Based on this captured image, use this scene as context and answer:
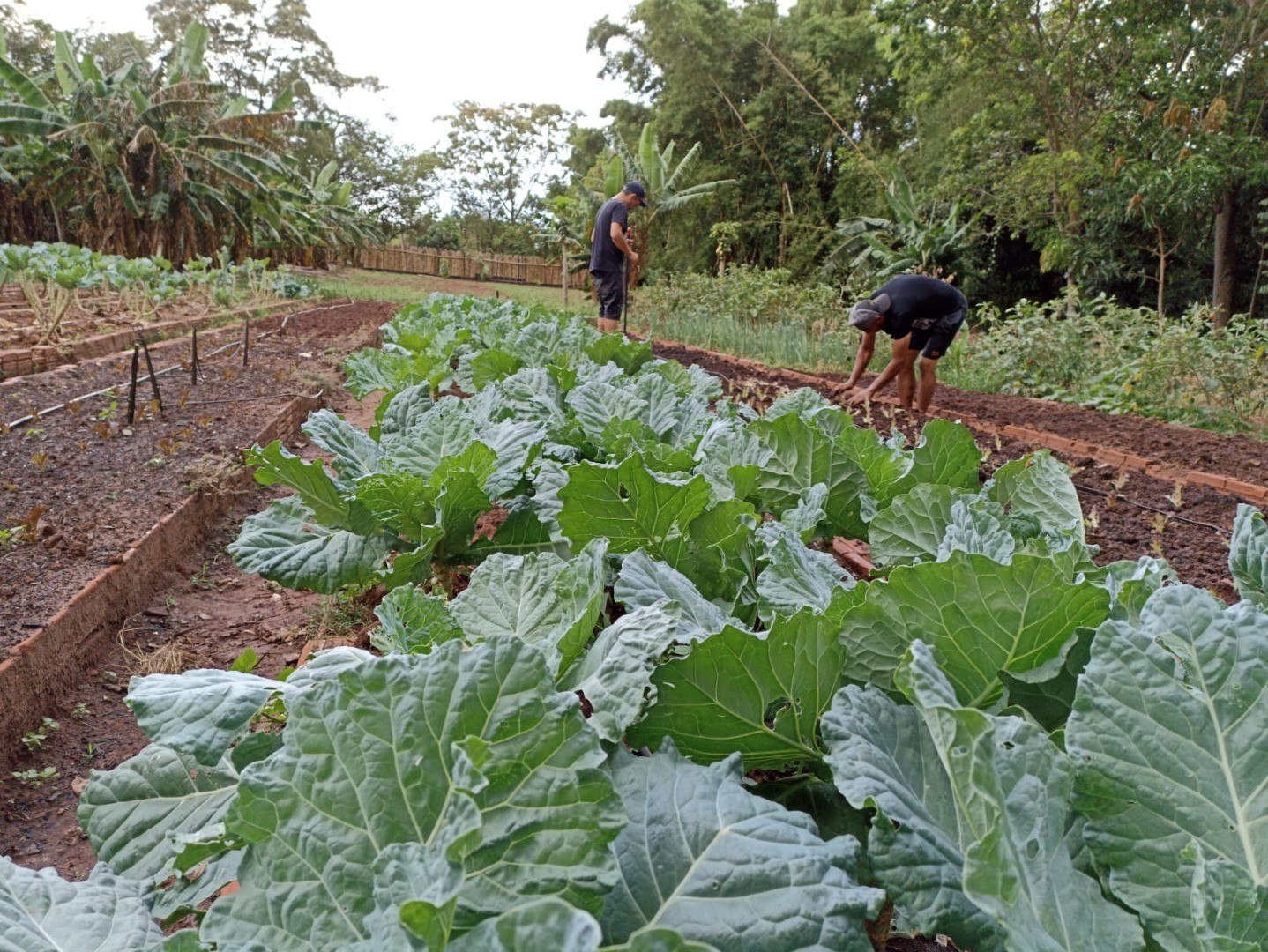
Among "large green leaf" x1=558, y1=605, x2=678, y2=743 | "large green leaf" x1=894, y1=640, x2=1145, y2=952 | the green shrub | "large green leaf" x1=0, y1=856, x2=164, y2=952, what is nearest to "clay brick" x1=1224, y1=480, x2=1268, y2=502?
the green shrub

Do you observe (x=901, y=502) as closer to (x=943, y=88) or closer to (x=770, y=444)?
(x=770, y=444)

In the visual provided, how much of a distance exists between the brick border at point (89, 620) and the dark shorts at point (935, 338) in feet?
18.0

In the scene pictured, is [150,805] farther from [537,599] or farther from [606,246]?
[606,246]

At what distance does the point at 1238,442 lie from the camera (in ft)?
18.9

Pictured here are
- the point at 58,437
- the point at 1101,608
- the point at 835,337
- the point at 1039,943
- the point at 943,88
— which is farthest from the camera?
the point at 943,88

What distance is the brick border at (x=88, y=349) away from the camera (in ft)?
23.0

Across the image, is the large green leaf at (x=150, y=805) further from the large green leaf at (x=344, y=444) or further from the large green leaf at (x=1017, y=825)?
the large green leaf at (x=344, y=444)

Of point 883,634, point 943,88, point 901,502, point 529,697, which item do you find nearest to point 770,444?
point 901,502

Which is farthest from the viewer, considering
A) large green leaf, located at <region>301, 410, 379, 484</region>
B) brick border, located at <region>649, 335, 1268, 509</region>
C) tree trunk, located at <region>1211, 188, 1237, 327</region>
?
tree trunk, located at <region>1211, 188, 1237, 327</region>

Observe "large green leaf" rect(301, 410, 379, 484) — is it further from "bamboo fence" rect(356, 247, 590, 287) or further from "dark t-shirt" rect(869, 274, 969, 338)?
"bamboo fence" rect(356, 247, 590, 287)

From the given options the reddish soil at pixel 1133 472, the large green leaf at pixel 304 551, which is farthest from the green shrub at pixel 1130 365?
the large green leaf at pixel 304 551

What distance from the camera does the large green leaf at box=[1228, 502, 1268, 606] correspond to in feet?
3.82

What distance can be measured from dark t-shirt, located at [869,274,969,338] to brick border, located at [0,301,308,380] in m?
5.79

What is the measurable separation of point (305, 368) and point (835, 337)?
22.7ft
